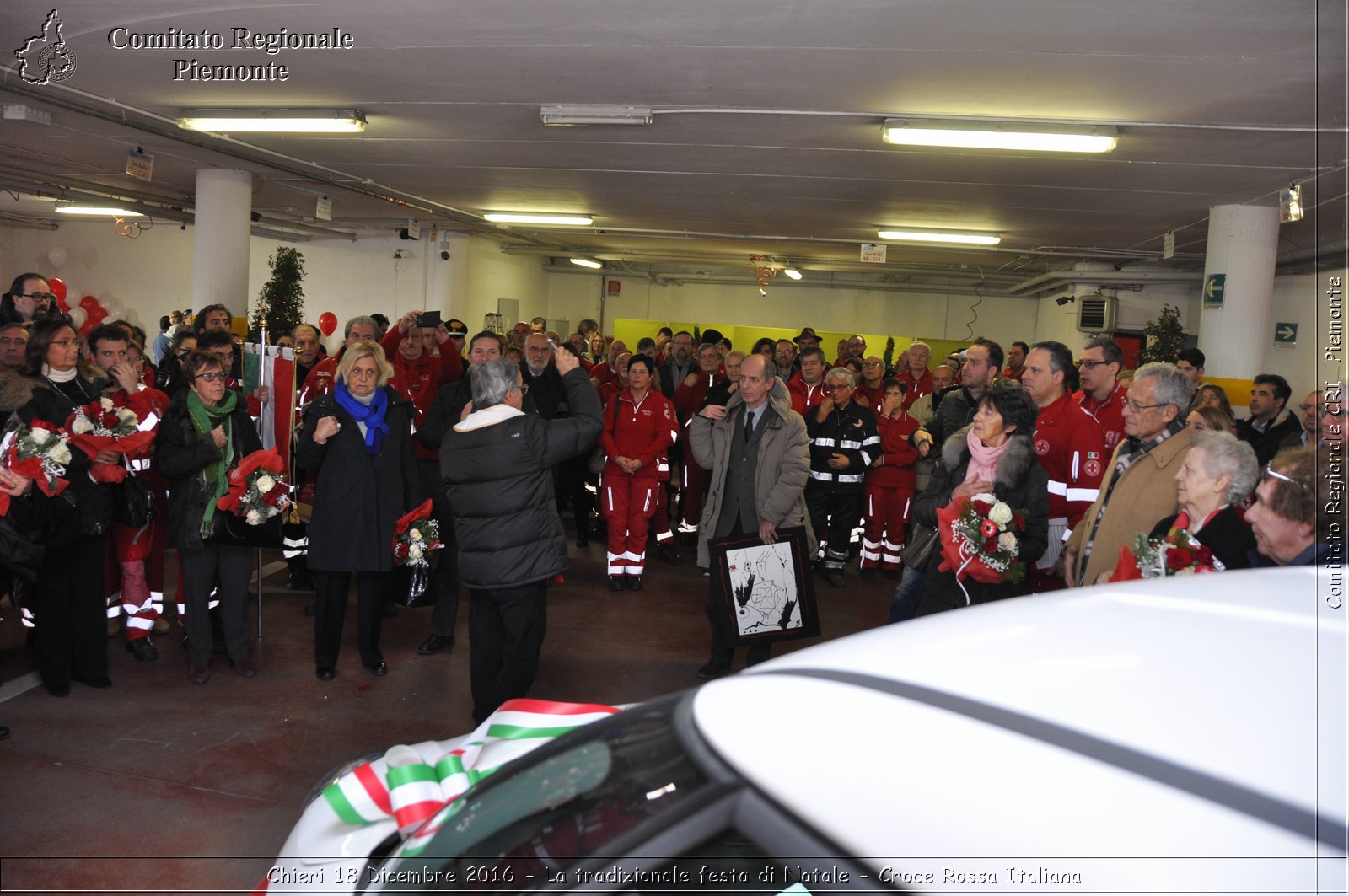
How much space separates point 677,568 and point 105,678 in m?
4.60

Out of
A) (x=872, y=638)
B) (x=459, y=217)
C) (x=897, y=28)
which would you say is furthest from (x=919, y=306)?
(x=872, y=638)

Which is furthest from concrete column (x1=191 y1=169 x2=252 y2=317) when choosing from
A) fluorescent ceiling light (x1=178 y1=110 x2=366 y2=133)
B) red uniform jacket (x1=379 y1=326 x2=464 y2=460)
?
red uniform jacket (x1=379 y1=326 x2=464 y2=460)

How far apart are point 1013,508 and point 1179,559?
956mm

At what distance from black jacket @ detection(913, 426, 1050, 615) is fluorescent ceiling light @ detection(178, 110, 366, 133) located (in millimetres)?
5946

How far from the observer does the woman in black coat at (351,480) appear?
492 centimetres

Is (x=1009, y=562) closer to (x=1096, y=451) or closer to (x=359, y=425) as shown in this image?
(x=1096, y=451)

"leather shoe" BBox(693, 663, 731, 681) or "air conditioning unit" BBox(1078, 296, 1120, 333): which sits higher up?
"air conditioning unit" BBox(1078, 296, 1120, 333)

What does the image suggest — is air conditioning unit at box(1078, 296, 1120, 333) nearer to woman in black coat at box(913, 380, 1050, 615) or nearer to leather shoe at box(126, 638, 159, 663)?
woman in black coat at box(913, 380, 1050, 615)

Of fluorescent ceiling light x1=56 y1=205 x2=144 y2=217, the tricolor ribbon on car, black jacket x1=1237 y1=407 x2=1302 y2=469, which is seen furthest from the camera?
fluorescent ceiling light x1=56 y1=205 x2=144 y2=217

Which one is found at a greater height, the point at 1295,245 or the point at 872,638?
the point at 1295,245

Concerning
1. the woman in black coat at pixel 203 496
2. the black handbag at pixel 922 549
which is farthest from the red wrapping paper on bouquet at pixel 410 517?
the black handbag at pixel 922 549

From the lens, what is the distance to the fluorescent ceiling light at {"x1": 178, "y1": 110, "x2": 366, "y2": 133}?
311 inches

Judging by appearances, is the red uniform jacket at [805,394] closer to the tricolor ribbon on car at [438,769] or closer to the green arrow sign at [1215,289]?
the green arrow sign at [1215,289]

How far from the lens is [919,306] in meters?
21.7
